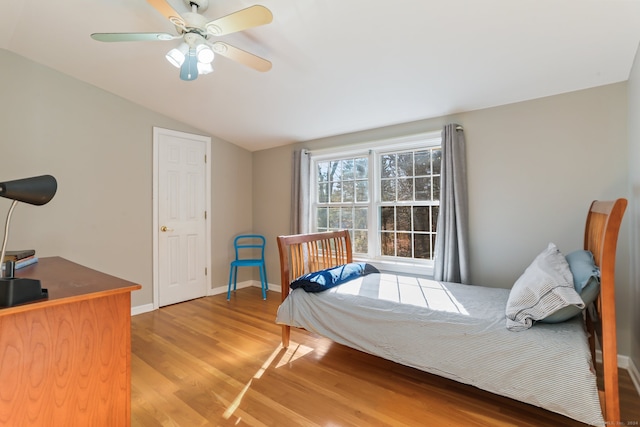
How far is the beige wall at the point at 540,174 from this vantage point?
2205mm

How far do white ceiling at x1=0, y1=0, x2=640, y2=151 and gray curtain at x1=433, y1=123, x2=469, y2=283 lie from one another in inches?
13.2

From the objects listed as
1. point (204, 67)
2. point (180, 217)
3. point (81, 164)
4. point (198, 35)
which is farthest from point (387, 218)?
point (81, 164)

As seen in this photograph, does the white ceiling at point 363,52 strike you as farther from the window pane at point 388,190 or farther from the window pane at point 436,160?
the window pane at point 388,190

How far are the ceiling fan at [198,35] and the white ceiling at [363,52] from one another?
258mm

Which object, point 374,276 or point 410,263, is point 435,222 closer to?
point 410,263

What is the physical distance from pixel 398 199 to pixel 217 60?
2268 millimetres

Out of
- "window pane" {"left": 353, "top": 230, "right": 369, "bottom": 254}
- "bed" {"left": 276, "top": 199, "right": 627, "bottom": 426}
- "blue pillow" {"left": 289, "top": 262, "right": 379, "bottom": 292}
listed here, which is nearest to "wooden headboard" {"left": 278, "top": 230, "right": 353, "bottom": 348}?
"bed" {"left": 276, "top": 199, "right": 627, "bottom": 426}

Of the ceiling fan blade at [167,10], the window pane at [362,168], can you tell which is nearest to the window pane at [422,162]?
the window pane at [362,168]

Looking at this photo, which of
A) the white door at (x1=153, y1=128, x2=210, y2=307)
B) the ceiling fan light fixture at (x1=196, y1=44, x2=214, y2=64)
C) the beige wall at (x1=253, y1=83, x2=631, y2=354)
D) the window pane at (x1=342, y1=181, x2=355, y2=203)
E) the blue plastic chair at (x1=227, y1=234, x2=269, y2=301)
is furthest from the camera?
the blue plastic chair at (x1=227, y1=234, x2=269, y2=301)

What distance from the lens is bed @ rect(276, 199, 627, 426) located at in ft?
4.42

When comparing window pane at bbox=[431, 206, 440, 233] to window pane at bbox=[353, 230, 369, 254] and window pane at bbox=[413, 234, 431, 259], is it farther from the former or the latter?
window pane at bbox=[353, 230, 369, 254]

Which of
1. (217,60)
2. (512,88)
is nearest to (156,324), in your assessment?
(217,60)

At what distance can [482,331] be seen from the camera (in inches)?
64.7

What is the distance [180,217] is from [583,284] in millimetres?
3918
